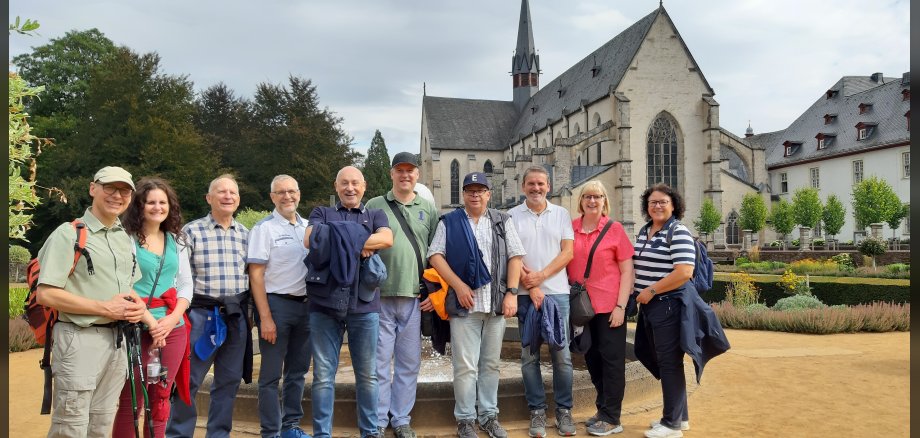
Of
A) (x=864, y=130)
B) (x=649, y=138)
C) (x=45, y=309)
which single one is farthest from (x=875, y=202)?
(x=45, y=309)

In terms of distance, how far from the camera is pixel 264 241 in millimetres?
4523

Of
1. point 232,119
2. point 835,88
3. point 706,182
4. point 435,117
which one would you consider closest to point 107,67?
point 232,119

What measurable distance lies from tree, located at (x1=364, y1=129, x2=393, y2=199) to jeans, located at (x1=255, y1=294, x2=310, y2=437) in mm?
46588

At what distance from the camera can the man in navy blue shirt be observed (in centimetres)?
447

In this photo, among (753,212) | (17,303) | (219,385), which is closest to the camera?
(219,385)

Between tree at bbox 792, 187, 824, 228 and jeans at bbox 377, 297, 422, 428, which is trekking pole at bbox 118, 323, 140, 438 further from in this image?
tree at bbox 792, 187, 824, 228

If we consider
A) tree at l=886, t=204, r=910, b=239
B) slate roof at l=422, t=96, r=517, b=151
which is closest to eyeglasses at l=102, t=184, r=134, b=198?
tree at l=886, t=204, r=910, b=239

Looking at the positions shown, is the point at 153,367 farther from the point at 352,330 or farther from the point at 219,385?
the point at 352,330

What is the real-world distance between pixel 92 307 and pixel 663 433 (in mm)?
4007

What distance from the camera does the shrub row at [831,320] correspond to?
10444 millimetres

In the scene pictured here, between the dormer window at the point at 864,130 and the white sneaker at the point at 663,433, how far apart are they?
42.2 metres

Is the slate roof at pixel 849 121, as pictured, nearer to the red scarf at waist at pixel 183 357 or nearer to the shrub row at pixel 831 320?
the shrub row at pixel 831 320

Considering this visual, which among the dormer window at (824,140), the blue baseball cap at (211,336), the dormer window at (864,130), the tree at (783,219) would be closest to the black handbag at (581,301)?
the blue baseball cap at (211,336)

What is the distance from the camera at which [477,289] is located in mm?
4770
